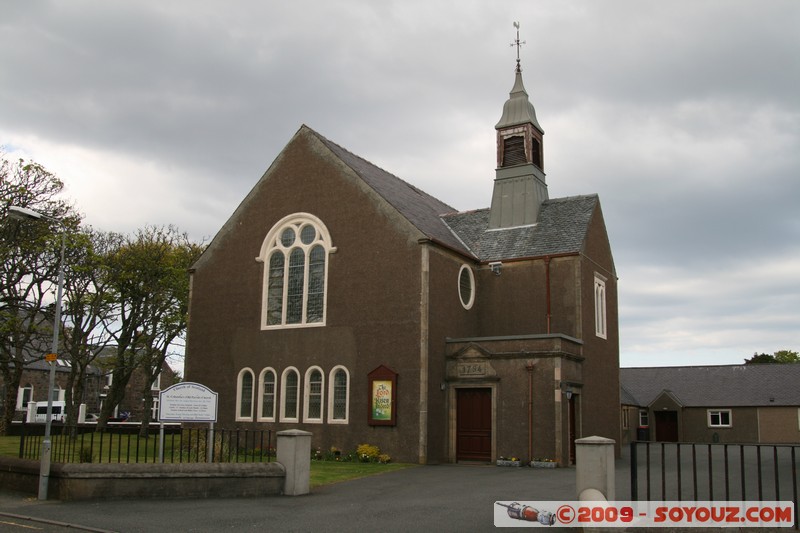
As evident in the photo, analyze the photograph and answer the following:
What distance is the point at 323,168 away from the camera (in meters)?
28.6

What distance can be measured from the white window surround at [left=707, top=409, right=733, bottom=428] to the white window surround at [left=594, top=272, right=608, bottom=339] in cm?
2635

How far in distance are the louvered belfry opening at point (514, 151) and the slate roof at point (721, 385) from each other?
2619 centimetres

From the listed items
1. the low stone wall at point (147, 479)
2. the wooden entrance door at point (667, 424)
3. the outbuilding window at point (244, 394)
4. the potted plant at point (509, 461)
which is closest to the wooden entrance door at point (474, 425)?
the potted plant at point (509, 461)

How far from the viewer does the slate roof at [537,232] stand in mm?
28156

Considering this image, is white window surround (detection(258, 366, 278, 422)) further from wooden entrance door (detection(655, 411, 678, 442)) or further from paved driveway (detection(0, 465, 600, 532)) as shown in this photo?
wooden entrance door (detection(655, 411, 678, 442))

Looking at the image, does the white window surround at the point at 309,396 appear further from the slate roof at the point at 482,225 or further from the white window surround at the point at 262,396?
the slate roof at the point at 482,225

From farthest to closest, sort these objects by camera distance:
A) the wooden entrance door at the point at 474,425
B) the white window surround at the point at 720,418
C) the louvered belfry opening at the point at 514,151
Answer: the white window surround at the point at 720,418
the louvered belfry opening at the point at 514,151
the wooden entrance door at the point at 474,425

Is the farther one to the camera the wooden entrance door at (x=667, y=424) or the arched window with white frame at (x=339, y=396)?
the wooden entrance door at (x=667, y=424)

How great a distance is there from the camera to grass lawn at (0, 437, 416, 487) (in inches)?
773

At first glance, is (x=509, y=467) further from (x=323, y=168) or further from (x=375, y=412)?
(x=323, y=168)

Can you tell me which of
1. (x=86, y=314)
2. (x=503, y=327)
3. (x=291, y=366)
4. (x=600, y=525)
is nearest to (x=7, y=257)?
(x=86, y=314)

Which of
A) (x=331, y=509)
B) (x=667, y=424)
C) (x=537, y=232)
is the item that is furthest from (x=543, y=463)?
(x=667, y=424)

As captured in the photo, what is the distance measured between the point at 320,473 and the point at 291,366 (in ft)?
23.6

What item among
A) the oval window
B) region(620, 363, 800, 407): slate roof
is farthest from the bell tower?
region(620, 363, 800, 407): slate roof
